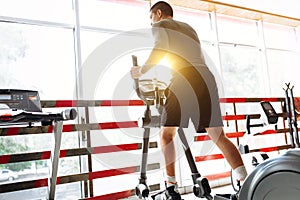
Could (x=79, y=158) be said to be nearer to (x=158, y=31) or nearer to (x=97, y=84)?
(x=97, y=84)

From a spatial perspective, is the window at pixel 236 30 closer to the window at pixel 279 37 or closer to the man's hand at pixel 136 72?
the window at pixel 279 37

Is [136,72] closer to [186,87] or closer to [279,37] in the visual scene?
[186,87]

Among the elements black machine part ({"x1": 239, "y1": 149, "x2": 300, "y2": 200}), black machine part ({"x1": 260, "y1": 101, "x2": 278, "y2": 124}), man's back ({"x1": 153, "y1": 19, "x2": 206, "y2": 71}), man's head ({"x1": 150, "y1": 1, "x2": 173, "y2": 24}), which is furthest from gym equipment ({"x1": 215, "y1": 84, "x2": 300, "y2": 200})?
black machine part ({"x1": 260, "y1": 101, "x2": 278, "y2": 124})

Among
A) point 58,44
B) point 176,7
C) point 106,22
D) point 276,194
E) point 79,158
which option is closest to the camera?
point 276,194

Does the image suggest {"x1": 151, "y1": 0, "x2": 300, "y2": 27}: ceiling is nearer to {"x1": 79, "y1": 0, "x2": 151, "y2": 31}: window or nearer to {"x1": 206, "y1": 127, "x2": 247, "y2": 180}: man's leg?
{"x1": 79, "y1": 0, "x2": 151, "y2": 31}: window

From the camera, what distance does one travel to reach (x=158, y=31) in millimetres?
2336

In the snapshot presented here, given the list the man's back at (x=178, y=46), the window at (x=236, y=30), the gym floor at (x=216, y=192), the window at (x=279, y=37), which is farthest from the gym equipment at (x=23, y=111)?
the window at (x=279, y=37)

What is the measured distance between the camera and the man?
90.2 inches

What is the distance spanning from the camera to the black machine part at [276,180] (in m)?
1.11

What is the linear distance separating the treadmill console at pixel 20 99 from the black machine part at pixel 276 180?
163 centimetres

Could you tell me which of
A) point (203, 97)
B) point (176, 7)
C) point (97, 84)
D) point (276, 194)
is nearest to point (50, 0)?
point (97, 84)

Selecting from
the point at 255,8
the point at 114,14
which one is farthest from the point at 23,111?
the point at 255,8

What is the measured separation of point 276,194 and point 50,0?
12.5ft

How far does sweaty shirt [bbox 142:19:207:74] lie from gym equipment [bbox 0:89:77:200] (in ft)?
2.58
